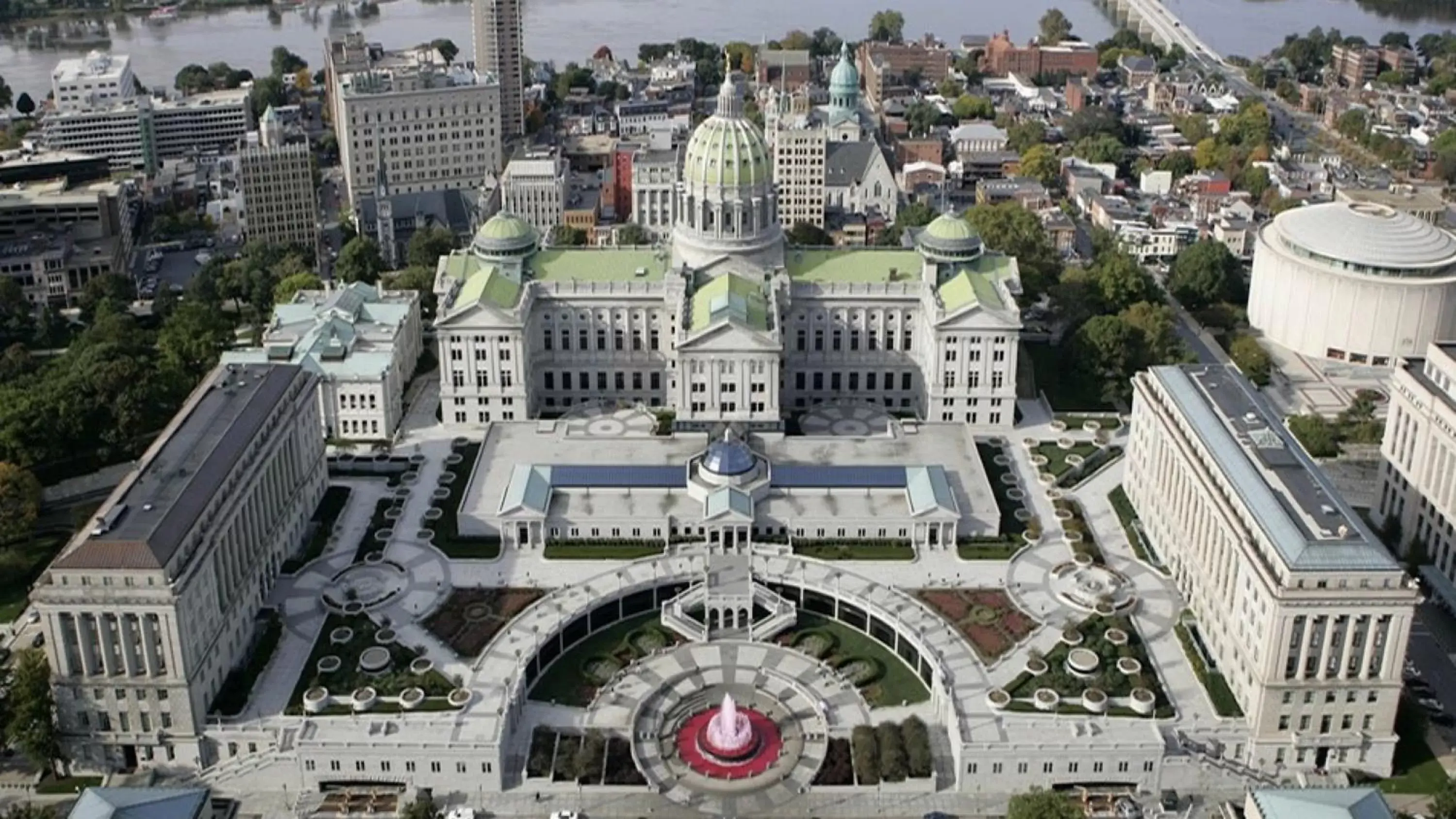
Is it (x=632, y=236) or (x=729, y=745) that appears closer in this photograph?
(x=729, y=745)

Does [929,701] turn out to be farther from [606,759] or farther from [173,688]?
[173,688]

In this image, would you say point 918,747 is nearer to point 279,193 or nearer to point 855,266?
point 855,266

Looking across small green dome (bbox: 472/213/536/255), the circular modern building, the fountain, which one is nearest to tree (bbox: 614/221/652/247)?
small green dome (bbox: 472/213/536/255)

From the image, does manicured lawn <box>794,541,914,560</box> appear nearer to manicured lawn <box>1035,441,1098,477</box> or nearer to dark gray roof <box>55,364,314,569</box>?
manicured lawn <box>1035,441,1098,477</box>

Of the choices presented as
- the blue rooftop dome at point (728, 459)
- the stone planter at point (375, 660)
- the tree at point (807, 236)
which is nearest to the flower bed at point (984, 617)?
the blue rooftop dome at point (728, 459)

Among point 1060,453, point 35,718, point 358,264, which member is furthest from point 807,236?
point 35,718

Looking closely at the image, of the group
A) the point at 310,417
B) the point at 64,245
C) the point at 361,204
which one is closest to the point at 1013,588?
the point at 310,417
